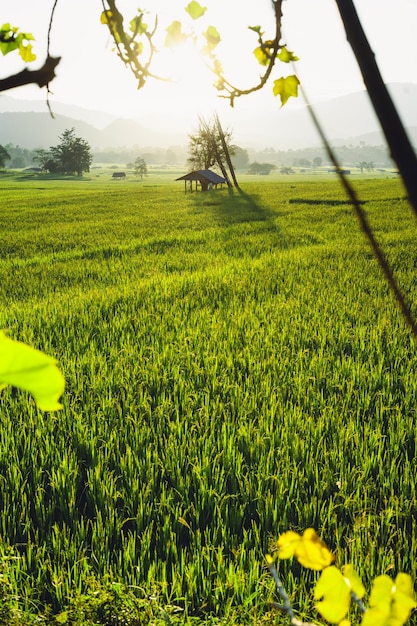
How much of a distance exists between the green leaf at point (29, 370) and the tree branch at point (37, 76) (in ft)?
1.20

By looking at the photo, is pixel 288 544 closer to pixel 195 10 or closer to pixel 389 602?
pixel 389 602

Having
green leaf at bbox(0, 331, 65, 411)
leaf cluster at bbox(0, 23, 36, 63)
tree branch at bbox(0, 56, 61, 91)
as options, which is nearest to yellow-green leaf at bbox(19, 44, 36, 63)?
leaf cluster at bbox(0, 23, 36, 63)

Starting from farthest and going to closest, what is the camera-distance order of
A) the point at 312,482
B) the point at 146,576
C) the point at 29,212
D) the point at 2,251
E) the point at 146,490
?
the point at 29,212 < the point at 2,251 < the point at 312,482 < the point at 146,490 < the point at 146,576

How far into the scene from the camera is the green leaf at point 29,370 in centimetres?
23

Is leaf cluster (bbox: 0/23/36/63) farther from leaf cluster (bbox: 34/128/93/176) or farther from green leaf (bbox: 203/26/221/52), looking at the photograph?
leaf cluster (bbox: 34/128/93/176)

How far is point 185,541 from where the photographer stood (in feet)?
6.00

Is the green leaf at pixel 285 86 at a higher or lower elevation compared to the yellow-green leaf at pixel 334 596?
higher

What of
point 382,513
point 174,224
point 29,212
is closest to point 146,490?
point 382,513

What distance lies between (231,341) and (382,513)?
213cm

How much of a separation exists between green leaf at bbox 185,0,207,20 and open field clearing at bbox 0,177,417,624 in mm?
1499

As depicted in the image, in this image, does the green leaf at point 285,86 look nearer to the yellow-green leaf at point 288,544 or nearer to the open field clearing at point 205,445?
the yellow-green leaf at point 288,544

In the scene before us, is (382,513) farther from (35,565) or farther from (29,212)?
(29,212)

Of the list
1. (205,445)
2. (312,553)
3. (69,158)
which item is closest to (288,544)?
(312,553)

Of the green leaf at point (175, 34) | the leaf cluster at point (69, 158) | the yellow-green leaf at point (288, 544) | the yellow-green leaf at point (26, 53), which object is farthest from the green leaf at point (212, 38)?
the leaf cluster at point (69, 158)
